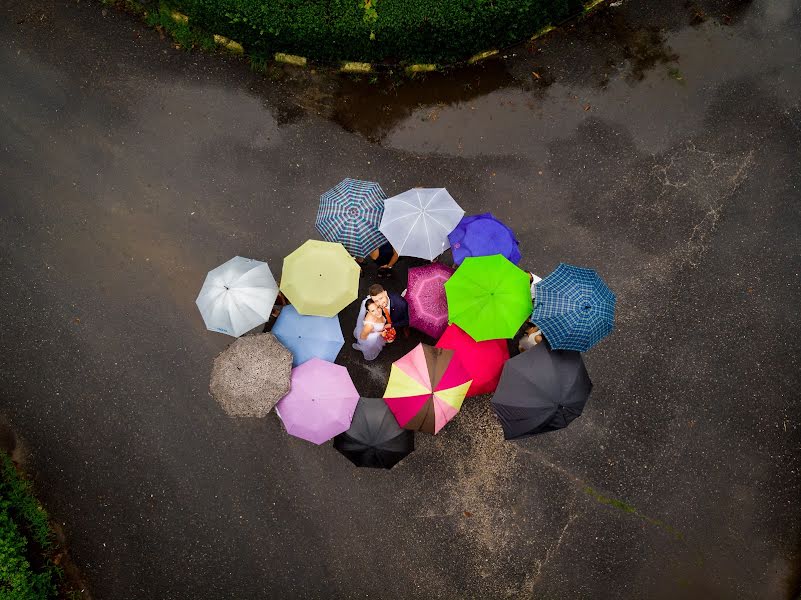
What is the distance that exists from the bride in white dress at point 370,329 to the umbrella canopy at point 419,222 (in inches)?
30.4

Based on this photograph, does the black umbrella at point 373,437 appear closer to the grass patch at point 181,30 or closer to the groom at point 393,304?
the groom at point 393,304

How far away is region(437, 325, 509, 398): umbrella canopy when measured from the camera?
21.8 ft

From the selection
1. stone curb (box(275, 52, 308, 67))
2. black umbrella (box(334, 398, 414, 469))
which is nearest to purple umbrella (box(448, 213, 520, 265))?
black umbrella (box(334, 398, 414, 469))

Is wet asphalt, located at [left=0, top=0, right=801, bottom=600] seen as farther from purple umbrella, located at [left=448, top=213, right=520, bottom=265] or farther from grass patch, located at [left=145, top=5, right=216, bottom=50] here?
purple umbrella, located at [left=448, top=213, right=520, bottom=265]

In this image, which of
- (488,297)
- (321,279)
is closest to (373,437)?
(321,279)

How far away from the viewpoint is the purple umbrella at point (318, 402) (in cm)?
647

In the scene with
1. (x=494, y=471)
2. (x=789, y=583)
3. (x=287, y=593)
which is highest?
(x=494, y=471)

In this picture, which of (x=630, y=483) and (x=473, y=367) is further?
(x=630, y=483)

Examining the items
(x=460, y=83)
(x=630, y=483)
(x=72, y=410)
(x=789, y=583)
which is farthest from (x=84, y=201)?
(x=789, y=583)

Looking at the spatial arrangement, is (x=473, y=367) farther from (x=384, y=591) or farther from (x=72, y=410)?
(x=72, y=410)

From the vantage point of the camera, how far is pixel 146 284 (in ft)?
26.5

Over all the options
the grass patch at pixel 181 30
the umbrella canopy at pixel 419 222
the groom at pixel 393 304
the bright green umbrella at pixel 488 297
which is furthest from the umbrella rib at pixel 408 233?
the grass patch at pixel 181 30

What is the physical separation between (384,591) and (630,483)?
375 cm

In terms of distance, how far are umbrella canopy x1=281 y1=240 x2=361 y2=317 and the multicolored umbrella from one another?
105 cm
